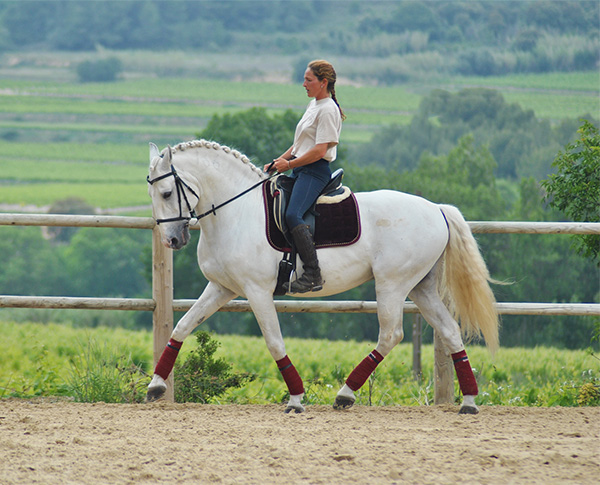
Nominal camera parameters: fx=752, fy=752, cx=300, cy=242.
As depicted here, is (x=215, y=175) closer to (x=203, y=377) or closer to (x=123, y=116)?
(x=203, y=377)

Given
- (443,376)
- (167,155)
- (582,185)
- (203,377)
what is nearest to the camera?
(167,155)

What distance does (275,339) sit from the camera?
17.6ft

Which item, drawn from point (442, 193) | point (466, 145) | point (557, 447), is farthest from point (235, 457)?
point (466, 145)

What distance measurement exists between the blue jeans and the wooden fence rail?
92 cm

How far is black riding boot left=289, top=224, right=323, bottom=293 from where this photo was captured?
5129mm

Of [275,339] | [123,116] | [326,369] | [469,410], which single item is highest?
[123,116]

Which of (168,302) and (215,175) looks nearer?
(215,175)

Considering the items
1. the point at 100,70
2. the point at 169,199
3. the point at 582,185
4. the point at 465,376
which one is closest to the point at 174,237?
the point at 169,199

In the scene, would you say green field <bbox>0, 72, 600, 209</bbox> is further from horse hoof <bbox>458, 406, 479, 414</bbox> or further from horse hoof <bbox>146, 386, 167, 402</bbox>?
horse hoof <bbox>458, 406, 479, 414</bbox>

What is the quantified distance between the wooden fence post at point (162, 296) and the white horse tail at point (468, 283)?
2.17m

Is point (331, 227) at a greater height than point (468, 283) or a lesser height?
greater

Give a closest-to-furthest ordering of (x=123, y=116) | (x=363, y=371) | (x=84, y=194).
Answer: (x=363, y=371), (x=84, y=194), (x=123, y=116)

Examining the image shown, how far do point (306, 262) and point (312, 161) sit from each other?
0.70 metres

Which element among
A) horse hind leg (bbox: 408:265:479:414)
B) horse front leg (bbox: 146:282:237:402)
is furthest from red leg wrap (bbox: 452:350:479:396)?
horse front leg (bbox: 146:282:237:402)
